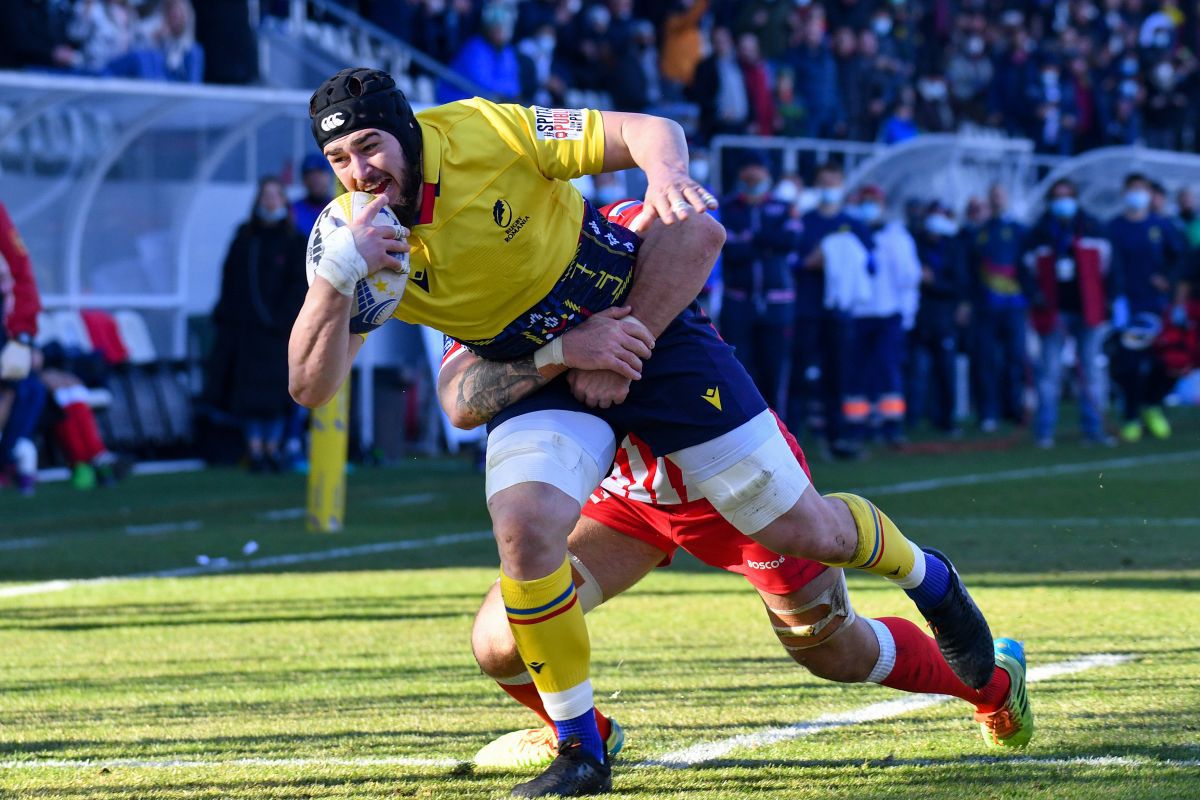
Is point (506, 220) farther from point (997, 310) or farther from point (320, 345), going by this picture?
point (997, 310)

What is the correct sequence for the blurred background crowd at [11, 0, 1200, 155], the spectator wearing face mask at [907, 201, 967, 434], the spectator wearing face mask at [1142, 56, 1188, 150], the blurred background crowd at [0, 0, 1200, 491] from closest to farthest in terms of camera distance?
the blurred background crowd at [0, 0, 1200, 491] < the blurred background crowd at [11, 0, 1200, 155] < the spectator wearing face mask at [907, 201, 967, 434] < the spectator wearing face mask at [1142, 56, 1188, 150]

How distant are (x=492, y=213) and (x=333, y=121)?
1.42 feet

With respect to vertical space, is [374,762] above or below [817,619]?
below

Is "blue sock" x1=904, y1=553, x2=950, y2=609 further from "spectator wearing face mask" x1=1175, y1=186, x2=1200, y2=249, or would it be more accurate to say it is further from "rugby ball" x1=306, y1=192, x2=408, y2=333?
"spectator wearing face mask" x1=1175, y1=186, x2=1200, y2=249

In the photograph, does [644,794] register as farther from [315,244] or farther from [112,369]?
[112,369]

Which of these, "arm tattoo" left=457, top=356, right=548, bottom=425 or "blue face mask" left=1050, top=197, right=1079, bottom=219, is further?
"blue face mask" left=1050, top=197, right=1079, bottom=219

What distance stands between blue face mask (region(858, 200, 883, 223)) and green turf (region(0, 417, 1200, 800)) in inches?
250

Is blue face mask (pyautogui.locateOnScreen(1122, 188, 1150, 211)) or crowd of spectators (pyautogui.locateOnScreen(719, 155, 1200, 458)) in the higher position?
blue face mask (pyautogui.locateOnScreen(1122, 188, 1150, 211))

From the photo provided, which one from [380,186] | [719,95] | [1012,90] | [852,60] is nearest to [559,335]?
[380,186]

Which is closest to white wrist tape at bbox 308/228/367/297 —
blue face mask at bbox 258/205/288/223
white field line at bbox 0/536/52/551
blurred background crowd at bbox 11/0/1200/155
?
white field line at bbox 0/536/52/551

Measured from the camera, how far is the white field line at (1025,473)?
1273cm

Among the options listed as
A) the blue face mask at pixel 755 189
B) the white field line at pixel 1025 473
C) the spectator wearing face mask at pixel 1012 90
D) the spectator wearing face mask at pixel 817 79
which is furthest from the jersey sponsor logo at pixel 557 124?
the spectator wearing face mask at pixel 1012 90

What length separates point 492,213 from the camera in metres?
4.34

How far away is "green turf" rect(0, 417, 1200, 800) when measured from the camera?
4.49 meters
